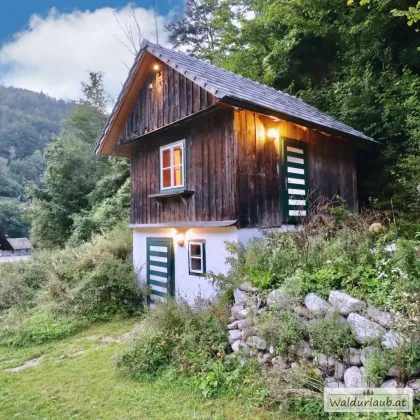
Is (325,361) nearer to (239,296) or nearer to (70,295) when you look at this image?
(239,296)

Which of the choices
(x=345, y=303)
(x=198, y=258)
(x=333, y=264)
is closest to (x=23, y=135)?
(x=198, y=258)

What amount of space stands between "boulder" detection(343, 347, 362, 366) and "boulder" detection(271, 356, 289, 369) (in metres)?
0.72

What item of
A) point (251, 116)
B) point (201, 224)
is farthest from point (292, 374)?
point (251, 116)

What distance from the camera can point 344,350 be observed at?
3.26 metres

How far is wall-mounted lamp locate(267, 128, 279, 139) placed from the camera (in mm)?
6477

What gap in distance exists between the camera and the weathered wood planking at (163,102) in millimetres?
6527

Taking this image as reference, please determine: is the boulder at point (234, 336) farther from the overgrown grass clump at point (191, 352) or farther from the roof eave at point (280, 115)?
the roof eave at point (280, 115)

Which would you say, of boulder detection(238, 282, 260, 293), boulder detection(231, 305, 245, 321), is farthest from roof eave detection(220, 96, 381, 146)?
boulder detection(231, 305, 245, 321)

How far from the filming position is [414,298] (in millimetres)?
3021

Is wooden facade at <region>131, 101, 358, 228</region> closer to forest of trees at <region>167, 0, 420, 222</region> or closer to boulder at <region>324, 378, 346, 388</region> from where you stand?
forest of trees at <region>167, 0, 420, 222</region>

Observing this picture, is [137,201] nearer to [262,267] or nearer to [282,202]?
[282,202]

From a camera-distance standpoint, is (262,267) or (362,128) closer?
(262,267)

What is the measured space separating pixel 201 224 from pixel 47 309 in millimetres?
4723

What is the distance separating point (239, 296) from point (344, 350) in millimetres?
1666
